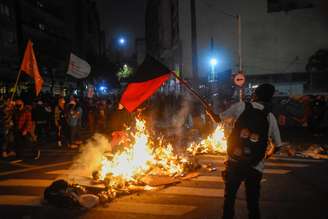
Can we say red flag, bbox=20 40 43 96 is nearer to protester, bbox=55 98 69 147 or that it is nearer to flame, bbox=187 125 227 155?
protester, bbox=55 98 69 147

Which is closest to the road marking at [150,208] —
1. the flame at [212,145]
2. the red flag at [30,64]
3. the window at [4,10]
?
the flame at [212,145]

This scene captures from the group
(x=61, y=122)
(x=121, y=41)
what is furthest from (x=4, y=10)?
(x=121, y=41)

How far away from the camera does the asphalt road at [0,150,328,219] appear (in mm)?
6016

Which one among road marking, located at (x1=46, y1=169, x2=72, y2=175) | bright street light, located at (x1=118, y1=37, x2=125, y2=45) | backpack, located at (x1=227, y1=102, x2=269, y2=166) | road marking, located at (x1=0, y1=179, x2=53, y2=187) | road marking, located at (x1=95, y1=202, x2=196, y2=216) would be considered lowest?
road marking, located at (x1=95, y1=202, x2=196, y2=216)

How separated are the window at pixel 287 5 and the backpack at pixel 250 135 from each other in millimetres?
34851


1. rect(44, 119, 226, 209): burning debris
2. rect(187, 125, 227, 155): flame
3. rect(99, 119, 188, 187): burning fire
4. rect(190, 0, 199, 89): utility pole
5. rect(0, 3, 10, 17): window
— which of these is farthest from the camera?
rect(0, 3, 10, 17): window

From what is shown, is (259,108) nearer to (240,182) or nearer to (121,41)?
(240,182)

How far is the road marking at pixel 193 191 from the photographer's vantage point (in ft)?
23.4

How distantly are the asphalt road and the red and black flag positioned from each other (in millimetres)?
1883

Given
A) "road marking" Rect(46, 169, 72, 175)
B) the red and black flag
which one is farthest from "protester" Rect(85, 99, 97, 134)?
the red and black flag

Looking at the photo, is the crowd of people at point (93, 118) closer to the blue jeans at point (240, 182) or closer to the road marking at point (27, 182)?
the road marking at point (27, 182)

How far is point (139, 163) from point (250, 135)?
454 cm

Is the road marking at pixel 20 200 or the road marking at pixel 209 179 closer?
the road marking at pixel 20 200

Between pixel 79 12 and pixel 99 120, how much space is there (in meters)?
45.8
